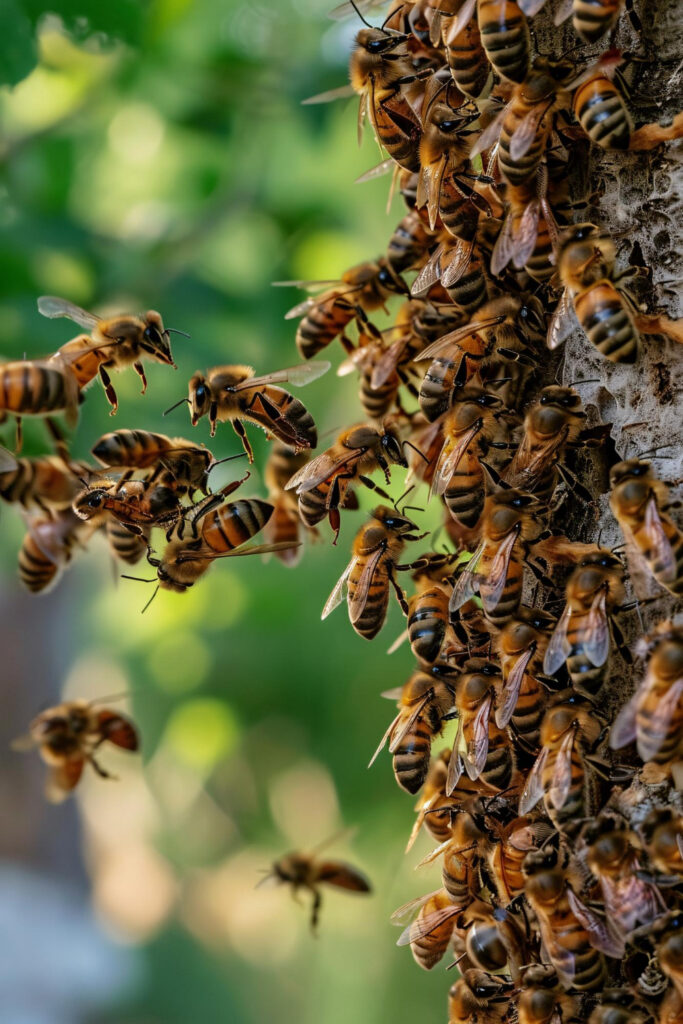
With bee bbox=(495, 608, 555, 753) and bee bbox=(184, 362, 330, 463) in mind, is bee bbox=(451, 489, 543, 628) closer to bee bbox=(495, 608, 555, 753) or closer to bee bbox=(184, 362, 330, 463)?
bee bbox=(495, 608, 555, 753)

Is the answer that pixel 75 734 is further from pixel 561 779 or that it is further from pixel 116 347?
pixel 561 779

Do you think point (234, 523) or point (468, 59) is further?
point (234, 523)

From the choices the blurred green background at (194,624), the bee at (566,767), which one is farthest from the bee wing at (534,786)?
the blurred green background at (194,624)

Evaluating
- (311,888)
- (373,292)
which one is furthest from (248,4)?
(311,888)

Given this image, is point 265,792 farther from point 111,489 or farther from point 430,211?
point 430,211

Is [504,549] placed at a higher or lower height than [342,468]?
lower

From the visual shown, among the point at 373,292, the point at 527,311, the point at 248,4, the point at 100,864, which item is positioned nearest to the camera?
the point at 527,311

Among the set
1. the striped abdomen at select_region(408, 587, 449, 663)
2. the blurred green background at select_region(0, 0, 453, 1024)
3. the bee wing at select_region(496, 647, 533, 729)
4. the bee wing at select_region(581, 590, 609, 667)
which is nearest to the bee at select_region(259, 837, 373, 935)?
the blurred green background at select_region(0, 0, 453, 1024)

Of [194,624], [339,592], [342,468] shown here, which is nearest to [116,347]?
[342,468]
